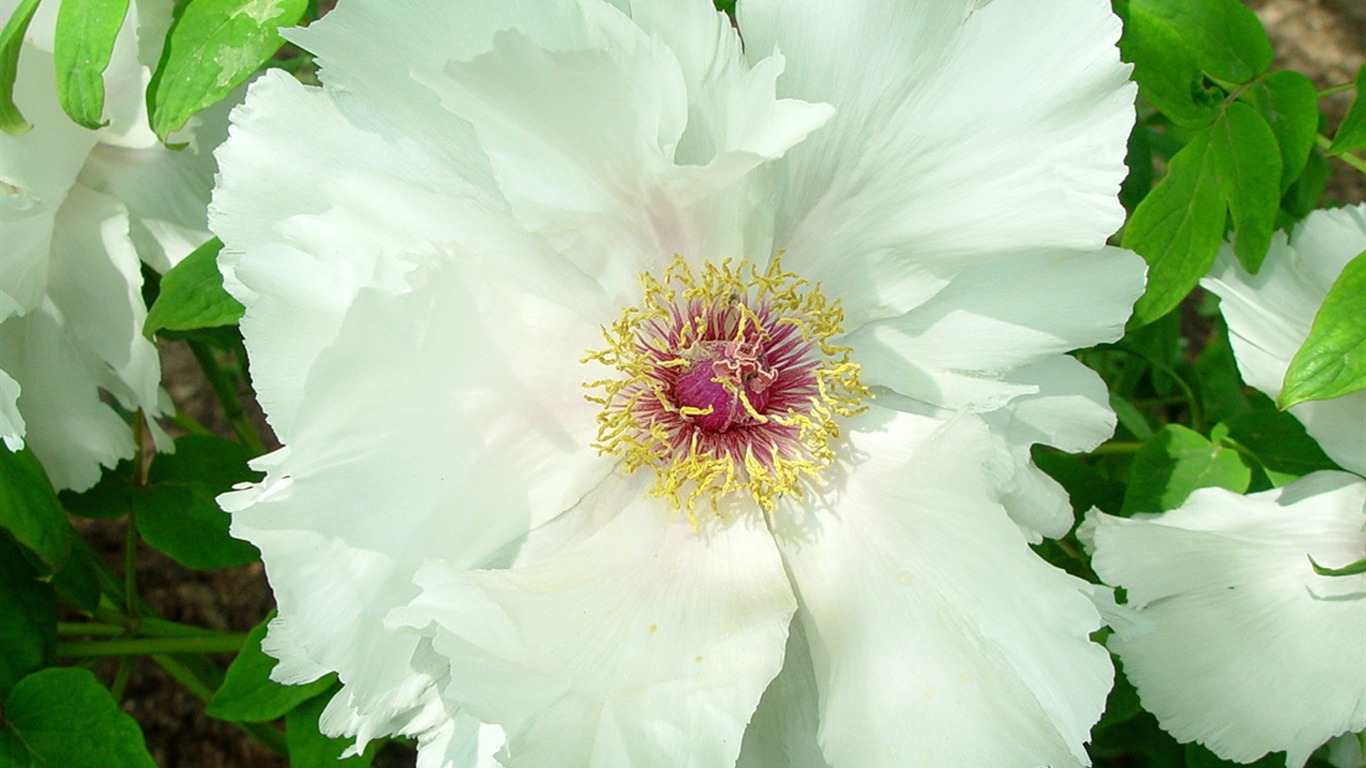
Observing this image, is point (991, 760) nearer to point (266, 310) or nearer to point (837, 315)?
point (837, 315)

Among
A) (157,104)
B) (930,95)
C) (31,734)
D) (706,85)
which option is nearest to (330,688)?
(31,734)

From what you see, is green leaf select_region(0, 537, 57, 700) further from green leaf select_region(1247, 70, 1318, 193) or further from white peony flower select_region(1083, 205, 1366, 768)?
green leaf select_region(1247, 70, 1318, 193)

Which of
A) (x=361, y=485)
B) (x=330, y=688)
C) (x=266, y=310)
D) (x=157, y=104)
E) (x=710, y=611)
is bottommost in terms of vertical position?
(x=330, y=688)

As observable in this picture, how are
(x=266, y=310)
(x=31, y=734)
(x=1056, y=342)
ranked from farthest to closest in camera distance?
(x=31, y=734) → (x=1056, y=342) → (x=266, y=310)

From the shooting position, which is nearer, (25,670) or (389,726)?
(389,726)

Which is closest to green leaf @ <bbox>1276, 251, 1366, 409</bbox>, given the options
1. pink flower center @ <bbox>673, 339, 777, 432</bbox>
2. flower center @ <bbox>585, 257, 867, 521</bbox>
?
flower center @ <bbox>585, 257, 867, 521</bbox>

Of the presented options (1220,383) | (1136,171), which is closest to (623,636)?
(1136,171)

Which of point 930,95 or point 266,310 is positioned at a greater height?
point 930,95
